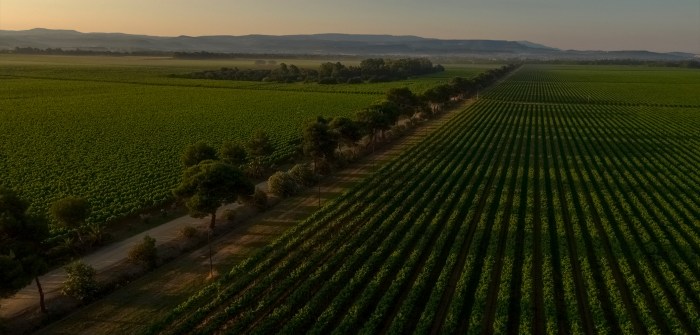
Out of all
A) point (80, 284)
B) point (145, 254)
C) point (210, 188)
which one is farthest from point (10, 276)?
point (210, 188)

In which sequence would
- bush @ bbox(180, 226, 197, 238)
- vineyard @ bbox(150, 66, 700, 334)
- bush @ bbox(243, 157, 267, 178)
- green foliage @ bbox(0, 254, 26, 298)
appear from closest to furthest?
green foliage @ bbox(0, 254, 26, 298)
vineyard @ bbox(150, 66, 700, 334)
bush @ bbox(180, 226, 197, 238)
bush @ bbox(243, 157, 267, 178)

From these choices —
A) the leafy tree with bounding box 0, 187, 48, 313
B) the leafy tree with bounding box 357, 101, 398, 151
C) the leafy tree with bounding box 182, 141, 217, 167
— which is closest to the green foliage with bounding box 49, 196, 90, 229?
the leafy tree with bounding box 0, 187, 48, 313

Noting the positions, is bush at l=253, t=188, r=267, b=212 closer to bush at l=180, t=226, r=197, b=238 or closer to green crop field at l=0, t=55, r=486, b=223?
bush at l=180, t=226, r=197, b=238

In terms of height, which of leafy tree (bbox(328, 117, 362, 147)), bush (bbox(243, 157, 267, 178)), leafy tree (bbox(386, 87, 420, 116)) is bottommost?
bush (bbox(243, 157, 267, 178))

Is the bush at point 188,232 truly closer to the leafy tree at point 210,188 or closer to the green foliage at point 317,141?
the leafy tree at point 210,188

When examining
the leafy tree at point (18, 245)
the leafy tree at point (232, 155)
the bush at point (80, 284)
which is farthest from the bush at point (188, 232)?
the leafy tree at point (232, 155)

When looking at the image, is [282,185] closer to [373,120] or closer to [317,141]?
[317,141]
